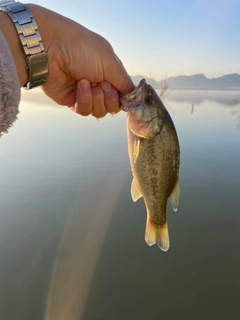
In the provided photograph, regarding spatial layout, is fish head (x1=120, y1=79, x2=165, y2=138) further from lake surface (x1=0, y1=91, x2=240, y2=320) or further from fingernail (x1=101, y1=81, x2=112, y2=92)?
lake surface (x1=0, y1=91, x2=240, y2=320)

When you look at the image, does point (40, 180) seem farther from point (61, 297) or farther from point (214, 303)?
point (214, 303)

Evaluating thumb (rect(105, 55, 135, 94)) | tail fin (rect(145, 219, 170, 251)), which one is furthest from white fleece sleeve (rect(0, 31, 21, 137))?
tail fin (rect(145, 219, 170, 251))

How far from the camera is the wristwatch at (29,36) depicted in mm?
2023

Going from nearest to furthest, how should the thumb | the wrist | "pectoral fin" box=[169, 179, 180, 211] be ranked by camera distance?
the wrist, the thumb, "pectoral fin" box=[169, 179, 180, 211]

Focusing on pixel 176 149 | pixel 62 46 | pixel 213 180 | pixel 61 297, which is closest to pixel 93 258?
pixel 61 297

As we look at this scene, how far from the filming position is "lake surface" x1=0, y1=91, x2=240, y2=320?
459 cm

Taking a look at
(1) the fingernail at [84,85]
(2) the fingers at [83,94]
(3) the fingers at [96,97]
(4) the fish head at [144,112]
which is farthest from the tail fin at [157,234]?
(1) the fingernail at [84,85]

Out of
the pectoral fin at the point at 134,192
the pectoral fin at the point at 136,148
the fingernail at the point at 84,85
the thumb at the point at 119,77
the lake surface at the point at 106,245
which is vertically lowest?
the lake surface at the point at 106,245

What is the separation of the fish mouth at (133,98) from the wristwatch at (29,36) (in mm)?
803

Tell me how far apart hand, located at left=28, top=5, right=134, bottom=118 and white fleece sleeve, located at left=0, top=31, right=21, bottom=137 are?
2.19 feet

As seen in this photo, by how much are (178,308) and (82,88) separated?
12.1ft

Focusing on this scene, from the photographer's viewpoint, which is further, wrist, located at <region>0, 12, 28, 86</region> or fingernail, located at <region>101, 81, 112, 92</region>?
fingernail, located at <region>101, 81, 112, 92</region>

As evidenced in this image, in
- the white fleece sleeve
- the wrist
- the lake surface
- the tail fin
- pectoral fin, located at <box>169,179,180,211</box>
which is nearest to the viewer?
the white fleece sleeve

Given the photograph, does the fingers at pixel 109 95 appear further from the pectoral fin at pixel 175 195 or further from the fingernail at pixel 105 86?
the pectoral fin at pixel 175 195
